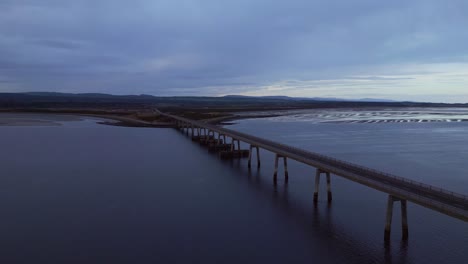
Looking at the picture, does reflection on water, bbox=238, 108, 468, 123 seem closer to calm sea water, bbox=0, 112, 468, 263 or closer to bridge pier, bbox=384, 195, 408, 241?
Result: calm sea water, bbox=0, 112, 468, 263

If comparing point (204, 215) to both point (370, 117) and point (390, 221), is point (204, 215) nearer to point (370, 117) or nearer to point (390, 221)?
point (390, 221)

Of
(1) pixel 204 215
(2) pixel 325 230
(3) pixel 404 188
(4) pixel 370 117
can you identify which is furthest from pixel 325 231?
(4) pixel 370 117

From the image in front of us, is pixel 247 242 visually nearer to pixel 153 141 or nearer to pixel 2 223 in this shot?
pixel 2 223

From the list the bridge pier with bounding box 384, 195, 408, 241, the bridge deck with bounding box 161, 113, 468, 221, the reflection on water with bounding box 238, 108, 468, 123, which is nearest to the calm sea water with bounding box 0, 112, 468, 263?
the bridge pier with bounding box 384, 195, 408, 241

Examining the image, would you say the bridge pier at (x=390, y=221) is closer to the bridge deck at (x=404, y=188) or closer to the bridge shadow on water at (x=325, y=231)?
the bridge shadow on water at (x=325, y=231)

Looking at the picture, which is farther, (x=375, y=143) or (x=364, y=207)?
(x=375, y=143)

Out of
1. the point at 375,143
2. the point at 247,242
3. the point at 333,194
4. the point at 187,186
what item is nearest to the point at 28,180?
the point at 187,186
